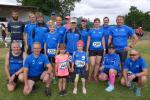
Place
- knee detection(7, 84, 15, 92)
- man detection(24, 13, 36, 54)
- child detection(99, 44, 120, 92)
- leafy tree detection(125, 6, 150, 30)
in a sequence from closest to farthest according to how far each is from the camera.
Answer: knee detection(7, 84, 15, 92)
child detection(99, 44, 120, 92)
man detection(24, 13, 36, 54)
leafy tree detection(125, 6, 150, 30)

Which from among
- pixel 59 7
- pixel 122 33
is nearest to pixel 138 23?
pixel 59 7

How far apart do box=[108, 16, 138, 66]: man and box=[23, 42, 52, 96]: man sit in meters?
2.34

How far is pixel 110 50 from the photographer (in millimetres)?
10414

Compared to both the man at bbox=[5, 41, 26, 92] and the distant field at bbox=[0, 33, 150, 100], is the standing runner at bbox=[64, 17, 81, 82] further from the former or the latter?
the man at bbox=[5, 41, 26, 92]

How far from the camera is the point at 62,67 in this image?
31.4ft

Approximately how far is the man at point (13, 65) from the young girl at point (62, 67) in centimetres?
110

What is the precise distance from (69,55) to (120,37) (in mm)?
1736

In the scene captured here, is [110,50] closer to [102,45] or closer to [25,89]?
[102,45]

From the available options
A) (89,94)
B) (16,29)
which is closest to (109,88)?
(89,94)

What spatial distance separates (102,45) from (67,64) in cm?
149

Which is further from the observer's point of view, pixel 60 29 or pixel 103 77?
pixel 60 29

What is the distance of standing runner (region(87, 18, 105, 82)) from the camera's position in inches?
414

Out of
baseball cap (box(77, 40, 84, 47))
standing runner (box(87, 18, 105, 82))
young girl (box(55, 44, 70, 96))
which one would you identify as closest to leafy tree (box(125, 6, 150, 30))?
standing runner (box(87, 18, 105, 82))

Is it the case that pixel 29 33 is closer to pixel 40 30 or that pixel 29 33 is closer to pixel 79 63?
pixel 40 30
